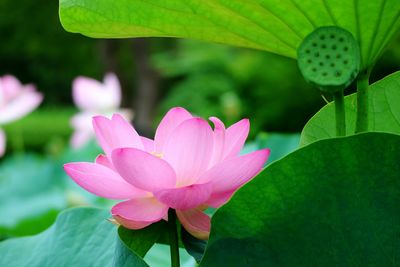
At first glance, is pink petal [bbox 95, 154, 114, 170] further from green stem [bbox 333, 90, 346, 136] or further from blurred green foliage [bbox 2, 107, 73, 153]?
blurred green foliage [bbox 2, 107, 73, 153]

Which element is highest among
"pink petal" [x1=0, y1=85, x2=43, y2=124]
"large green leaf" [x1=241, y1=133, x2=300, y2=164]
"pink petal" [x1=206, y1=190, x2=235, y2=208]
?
"pink petal" [x1=206, y1=190, x2=235, y2=208]

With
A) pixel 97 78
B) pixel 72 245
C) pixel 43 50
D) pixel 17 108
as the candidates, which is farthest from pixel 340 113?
pixel 97 78

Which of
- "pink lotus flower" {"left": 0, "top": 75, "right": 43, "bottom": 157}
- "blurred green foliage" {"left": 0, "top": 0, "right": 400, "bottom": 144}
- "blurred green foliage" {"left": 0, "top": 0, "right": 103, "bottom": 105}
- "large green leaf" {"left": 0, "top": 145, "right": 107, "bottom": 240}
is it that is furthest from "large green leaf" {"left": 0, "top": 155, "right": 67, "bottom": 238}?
"blurred green foliage" {"left": 0, "top": 0, "right": 103, "bottom": 105}

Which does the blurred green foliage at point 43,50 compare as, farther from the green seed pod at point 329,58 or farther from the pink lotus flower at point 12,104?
the green seed pod at point 329,58

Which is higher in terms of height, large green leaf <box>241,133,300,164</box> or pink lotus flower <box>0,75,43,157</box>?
pink lotus flower <box>0,75,43,157</box>

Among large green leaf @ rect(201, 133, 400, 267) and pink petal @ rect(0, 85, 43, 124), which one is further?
pink petal @ rect(0, 85, 43, 124)

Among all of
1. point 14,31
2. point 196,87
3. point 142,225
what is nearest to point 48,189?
point 142,225

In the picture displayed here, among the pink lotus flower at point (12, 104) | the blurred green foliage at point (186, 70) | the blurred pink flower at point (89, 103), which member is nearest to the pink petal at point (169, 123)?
the pink lotus flower at point (12, 104)
